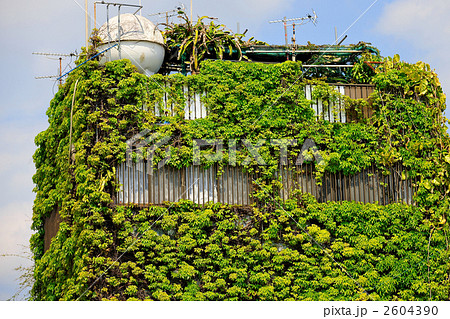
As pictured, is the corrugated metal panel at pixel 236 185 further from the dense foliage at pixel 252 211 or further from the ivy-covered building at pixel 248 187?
the dense foliage at pixel 252 211

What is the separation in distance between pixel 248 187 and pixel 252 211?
32.3 inches

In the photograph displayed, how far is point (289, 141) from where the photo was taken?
23.0 m

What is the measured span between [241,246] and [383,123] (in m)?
6.46

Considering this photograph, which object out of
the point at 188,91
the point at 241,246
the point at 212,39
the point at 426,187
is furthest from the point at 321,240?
the point at 212,39

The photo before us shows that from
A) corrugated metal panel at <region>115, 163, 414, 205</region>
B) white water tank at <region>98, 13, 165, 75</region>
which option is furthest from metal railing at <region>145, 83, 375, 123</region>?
corrugated metal panel at <region>115, 163, 414, 205</region>

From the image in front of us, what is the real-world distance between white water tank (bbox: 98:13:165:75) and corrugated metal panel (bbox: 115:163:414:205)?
3.74 metres

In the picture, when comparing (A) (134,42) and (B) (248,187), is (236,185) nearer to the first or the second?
(B) (248,187)

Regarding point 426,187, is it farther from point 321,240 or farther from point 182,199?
point 182,199

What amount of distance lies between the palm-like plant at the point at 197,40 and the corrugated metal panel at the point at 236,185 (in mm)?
4138

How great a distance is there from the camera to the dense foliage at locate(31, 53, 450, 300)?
21.4 meters

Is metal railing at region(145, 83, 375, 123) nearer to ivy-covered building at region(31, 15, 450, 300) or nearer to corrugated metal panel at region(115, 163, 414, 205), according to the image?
ivy-covered building at region(31, 15, 450, 300)

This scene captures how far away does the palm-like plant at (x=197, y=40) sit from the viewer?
24703 mm

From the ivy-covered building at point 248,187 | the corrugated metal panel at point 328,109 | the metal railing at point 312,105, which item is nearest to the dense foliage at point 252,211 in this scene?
the ivy-covered building at point 248,187

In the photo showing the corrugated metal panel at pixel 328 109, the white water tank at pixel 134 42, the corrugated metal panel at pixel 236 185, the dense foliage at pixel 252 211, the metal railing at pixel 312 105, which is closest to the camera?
the dense foliage at pixel 252 211
